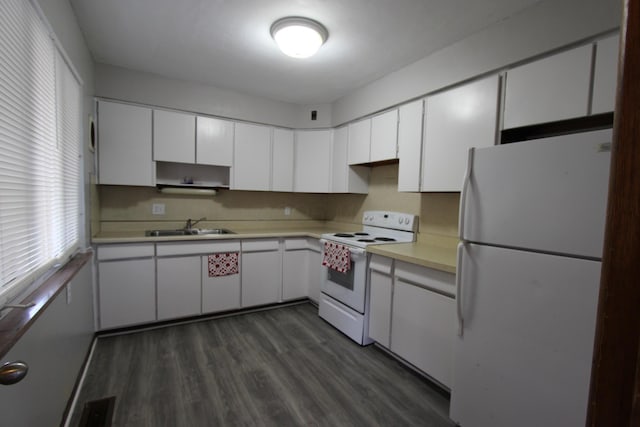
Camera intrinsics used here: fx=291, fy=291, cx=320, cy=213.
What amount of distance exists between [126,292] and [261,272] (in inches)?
48.4

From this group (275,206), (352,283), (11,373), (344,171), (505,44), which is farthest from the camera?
(275,206)

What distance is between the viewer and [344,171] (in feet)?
11.0

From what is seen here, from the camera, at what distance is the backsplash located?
2604 mm

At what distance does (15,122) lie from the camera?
111 cm

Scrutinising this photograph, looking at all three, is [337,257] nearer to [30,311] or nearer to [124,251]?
[124,251]

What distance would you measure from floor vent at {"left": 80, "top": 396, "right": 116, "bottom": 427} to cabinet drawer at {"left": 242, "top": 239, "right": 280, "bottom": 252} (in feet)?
5.17

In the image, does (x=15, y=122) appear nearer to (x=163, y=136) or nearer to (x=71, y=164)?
(x=71, y=164)

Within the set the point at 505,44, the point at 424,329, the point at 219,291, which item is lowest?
the point at 219,291

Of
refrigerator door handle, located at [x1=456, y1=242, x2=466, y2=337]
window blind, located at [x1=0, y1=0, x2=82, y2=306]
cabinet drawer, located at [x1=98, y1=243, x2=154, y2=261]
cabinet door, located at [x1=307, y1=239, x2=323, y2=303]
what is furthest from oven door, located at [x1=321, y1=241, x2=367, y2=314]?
window blind, located at [x1=0, y1=0, x2=82, y2=306]

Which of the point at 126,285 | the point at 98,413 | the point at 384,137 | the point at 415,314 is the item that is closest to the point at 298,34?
the point at 384,137

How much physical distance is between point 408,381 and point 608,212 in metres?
2.08

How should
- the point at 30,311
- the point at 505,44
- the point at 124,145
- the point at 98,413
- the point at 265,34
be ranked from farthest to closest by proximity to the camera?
the point at 124,145, the point at 265,34, the point at 505,44, the point at 98,413, the point at 30,311

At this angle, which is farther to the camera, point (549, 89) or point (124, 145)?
point (124, 145)

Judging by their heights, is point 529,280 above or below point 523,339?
above
